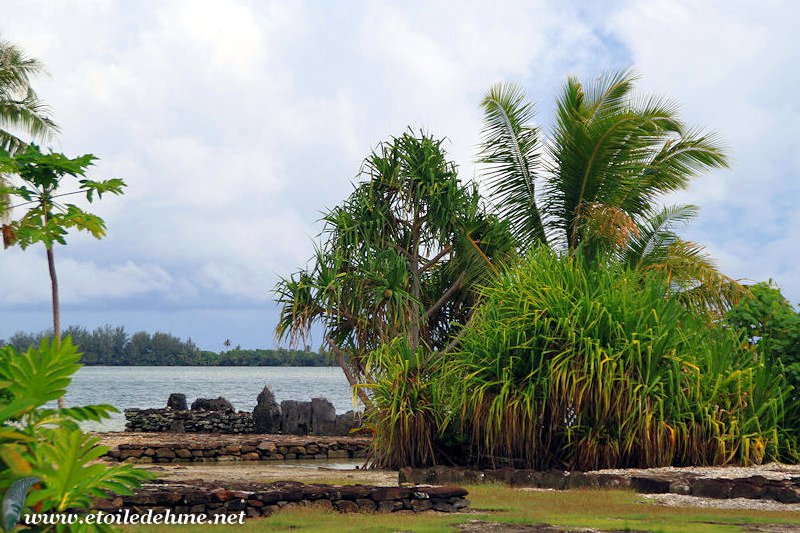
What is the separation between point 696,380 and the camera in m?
15.0

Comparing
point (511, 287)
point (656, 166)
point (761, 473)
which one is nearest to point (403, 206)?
point (656, 166)

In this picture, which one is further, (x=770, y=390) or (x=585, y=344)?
(x=770, y=390)

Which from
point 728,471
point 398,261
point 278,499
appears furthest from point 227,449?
point 728,471

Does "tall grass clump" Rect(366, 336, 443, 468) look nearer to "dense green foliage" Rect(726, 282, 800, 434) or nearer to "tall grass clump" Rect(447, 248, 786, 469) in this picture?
"tall grass clump" Rect(447, 248, 786, 469)

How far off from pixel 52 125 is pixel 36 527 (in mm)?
26515

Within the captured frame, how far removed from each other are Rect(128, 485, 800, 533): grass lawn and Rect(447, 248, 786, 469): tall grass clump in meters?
2.62

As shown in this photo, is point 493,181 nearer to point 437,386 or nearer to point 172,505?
point 437,386

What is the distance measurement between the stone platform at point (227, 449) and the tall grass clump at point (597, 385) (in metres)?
6.80

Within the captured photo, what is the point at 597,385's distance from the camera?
14.3 metres

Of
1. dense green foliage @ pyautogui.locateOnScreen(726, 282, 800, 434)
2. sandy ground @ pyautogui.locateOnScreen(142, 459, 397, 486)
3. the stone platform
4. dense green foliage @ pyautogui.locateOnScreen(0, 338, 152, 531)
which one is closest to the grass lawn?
sandy ground @ pyautogui.locateOnScreen(142, 459, 397, 486)

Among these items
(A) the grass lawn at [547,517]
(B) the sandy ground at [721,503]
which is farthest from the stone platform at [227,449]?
(B) the sandy ground at [721,503]

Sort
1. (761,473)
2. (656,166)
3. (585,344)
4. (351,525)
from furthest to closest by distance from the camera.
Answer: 1. (656,166)
2. (585,344)
3. (761,473)
4. (351,525)

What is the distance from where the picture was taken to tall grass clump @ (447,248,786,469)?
46.9ft

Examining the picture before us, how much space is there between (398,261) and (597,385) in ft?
27.7
